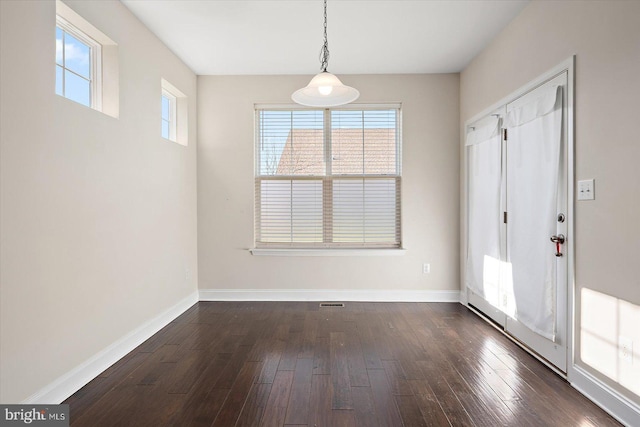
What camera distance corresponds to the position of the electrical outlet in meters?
1.81

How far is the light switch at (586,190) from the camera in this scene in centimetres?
206

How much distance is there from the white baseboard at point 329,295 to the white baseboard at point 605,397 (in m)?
1.98

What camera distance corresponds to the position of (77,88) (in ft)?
7.82

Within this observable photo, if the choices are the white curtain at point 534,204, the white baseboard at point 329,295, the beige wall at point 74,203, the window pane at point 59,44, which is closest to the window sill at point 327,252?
the white baseboard at point 329,295

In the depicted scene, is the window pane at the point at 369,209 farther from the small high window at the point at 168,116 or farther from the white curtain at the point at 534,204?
the small high window at the point at 168,116

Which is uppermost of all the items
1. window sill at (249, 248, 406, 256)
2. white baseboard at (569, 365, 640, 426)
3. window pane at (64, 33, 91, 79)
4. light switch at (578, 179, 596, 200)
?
window pane at (64, 33, 91, 79)

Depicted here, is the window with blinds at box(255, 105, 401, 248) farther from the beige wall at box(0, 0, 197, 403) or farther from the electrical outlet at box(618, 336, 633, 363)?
the electrical outlet at box(618, 336, 633, 363)

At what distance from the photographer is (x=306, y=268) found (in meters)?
4.26

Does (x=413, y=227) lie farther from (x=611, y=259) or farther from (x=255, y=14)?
(x=255, y=14)

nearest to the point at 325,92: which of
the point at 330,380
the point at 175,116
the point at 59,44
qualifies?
the point at 59,44

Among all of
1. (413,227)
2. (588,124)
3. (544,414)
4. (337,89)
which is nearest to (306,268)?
(413,227)

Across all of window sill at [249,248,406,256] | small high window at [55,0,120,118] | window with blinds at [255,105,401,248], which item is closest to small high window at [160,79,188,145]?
window with blinds at [255,105,401,248]

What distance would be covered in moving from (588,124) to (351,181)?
2539 mm

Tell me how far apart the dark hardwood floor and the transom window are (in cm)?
203
